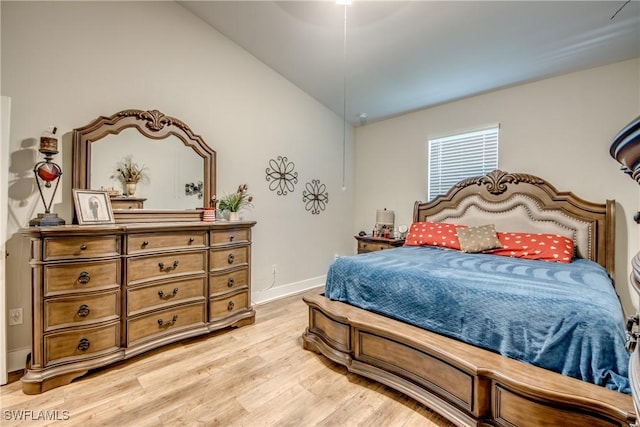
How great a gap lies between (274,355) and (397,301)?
3.82ft

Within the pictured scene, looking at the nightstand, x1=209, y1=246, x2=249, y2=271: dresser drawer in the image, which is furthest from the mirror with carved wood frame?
the nightstand

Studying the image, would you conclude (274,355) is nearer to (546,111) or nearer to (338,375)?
(338,375)

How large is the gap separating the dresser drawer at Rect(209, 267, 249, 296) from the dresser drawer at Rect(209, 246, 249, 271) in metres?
0.08

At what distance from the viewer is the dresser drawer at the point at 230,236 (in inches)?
108

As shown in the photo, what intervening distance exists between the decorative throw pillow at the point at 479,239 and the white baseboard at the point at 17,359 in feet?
13.3

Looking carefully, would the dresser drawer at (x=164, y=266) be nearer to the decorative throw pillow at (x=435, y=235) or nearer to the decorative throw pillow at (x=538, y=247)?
the decorative throw pillow at (x=435, y=235)

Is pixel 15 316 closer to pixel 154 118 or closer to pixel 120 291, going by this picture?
pixel 120 291

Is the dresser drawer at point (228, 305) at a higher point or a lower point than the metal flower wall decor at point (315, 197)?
lower

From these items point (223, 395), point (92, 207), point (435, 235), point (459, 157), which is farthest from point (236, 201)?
point (459, 157)

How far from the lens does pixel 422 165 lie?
4.30m

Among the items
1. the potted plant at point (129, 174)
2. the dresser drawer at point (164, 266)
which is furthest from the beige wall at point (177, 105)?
the dresser drawer at point (164, 266)

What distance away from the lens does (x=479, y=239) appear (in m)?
3.17

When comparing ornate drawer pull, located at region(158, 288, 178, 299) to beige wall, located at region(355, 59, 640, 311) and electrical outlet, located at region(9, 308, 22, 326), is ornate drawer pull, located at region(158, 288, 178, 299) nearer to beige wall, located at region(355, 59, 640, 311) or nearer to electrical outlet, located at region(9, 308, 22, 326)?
electrical outlet, located at region(9, 308, 22, 326)

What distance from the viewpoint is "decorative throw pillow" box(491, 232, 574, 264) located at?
2740 mm
